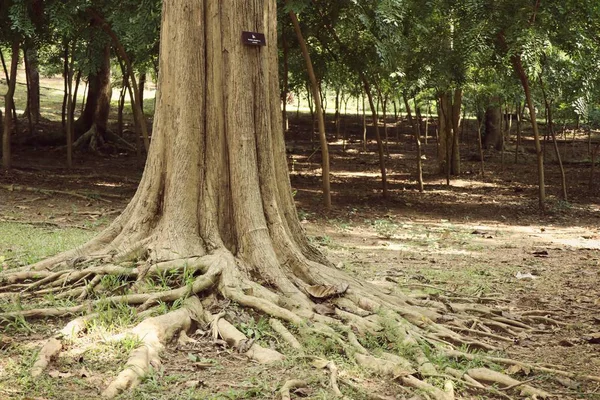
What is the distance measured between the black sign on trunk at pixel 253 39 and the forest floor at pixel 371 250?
7.02ft

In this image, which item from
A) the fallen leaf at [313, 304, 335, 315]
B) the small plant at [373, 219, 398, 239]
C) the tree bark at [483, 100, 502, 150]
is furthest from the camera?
the tree bark at [483, 100, 502, 150]

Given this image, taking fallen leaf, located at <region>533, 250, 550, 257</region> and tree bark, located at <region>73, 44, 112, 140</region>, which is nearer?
fallen leaf, located at <region>533, 250, 550, 257</region>

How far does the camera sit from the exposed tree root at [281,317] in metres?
4.68

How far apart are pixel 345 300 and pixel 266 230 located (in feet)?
2.71

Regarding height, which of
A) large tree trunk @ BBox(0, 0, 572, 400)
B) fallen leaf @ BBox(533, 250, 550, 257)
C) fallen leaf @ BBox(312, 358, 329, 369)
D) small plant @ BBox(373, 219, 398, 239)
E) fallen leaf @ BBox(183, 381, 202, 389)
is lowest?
fallen leaf @ BBox(533, 250, 550, 257)

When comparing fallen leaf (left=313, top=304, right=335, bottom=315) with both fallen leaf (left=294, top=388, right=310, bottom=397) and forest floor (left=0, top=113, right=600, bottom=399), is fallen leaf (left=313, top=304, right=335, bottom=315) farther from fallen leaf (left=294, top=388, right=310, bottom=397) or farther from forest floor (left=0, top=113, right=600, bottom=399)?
fallen leaf (left=294, top=388, right=310, bottom=397)

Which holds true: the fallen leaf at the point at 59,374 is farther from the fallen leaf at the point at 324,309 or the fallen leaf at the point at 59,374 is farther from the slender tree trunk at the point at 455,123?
the slender tree trunk at the point at 455,123

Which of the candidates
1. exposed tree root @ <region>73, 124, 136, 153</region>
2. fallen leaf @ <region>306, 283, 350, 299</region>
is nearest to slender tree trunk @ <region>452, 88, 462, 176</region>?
exposed tree root @ <region>73, 124, 136, 153</region>

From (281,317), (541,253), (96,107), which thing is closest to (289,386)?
(281,317)

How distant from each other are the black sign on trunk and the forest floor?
7.02 feet

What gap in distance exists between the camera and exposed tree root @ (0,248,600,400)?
4684 mm

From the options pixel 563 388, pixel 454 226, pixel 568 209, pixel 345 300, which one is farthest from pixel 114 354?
pixel 568 209

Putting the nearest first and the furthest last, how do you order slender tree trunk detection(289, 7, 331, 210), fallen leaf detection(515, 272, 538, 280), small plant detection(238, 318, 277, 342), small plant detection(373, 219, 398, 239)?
small plant detection(238, 318, 277, 342) → fallen leaf detection(515, 272, 538, 280) → small plant detection(373, 219, 398, 239) → slender tree trunk detection(289, 7, 331, 210)

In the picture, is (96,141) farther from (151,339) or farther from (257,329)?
(151,339)
